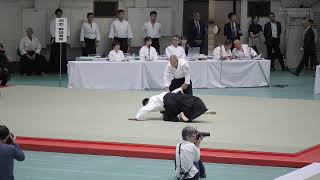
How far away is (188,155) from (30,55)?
12034 mm

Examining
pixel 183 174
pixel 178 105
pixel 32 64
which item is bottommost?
pixel 183 174

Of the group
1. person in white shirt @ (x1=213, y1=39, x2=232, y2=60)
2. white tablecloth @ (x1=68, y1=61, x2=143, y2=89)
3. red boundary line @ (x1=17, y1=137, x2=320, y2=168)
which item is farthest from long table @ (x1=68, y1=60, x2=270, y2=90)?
red boundary line @ (x1=17, y1=137, x2=320, y2=168)

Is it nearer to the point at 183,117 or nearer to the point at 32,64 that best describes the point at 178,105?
the point at 183,117

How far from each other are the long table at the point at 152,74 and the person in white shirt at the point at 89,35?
13.9 feet

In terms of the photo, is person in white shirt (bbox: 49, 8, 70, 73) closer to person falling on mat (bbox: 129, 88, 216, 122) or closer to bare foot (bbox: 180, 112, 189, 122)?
person falling on mat (bbox: 129, 88, 216, 122)

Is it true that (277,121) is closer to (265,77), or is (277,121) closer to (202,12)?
(265,77)

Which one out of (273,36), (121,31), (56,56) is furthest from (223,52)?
(56,56)

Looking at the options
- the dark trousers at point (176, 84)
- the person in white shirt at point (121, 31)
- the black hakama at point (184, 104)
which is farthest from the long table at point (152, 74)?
the black hakama at point (184, 104)

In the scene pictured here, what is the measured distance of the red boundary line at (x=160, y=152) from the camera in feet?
25.2

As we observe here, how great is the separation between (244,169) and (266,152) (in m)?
0.52

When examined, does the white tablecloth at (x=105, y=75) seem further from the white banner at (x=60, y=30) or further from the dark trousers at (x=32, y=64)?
the dark trousers at (x=32, y=64)

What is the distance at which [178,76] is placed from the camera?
10.9 metres

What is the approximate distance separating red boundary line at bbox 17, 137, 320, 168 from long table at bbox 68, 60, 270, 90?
19.0 ft

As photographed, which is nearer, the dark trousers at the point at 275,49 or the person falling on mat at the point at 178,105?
the person falling on mat at the point at 178,105
